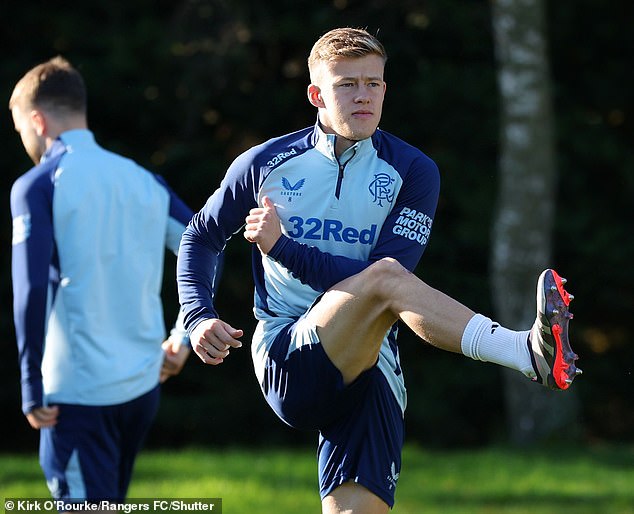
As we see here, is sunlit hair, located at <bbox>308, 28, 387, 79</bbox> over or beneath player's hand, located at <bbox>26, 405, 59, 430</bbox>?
over

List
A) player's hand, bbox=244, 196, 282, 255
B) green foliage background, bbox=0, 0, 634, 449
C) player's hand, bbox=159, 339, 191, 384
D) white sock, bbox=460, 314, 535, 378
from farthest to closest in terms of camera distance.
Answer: green foliage background, bbox=0, 0, 634, 449, player's hand, bbox=159, 339, 191, 384, player's hand, bbox=244, 196, 282, 255, white sock, bbox=460, 314, 535, 378

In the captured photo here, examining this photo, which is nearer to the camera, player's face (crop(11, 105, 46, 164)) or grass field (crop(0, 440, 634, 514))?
player's face (crop(11, 105, 46, 164))

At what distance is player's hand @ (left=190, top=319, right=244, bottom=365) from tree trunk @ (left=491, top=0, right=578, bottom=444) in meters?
7.60

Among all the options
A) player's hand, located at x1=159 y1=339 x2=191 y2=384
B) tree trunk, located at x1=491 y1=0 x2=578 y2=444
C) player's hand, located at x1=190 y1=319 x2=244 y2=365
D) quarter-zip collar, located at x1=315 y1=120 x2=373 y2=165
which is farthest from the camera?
tree trunk, located at x1=491 y1=0 x2=578 y2=444

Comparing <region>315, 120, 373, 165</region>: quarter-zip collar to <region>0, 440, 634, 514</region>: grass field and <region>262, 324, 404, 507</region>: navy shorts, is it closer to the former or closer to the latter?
<region>262, 324, 404, 507</region>: navy shorts

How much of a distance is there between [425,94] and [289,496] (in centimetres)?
638

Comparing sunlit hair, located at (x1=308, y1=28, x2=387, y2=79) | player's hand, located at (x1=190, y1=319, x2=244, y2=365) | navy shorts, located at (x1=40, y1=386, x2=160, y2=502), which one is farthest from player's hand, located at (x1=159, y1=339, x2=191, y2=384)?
sunlit hair, located at (x1=308, y1=28, x2=387, y2=79)

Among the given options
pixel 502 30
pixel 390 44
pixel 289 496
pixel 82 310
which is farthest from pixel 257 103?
pixel 82 310

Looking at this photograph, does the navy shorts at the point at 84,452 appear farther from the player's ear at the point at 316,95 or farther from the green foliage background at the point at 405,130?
the green foliage background at the point at 405,130

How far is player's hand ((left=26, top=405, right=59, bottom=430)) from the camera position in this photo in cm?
483

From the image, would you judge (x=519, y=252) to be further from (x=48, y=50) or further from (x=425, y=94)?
(x=48, y=50)

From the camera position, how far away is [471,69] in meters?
13.4

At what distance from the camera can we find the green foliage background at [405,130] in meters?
13.1

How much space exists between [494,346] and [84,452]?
1.95 metres
